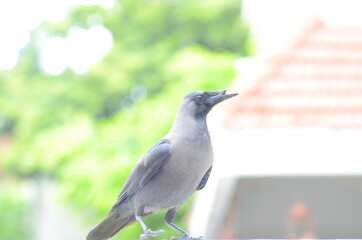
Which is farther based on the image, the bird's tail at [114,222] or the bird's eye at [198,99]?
the bird's tail at [114,222]

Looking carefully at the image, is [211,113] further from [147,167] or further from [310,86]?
[147,167]

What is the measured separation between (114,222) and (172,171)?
0.24 metres

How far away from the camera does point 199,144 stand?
6.34 ft

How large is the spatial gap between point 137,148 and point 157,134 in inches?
35.6

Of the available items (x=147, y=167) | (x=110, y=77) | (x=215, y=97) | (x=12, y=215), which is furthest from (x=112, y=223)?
(x=12, y=215)

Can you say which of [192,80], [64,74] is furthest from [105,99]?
[192,80]

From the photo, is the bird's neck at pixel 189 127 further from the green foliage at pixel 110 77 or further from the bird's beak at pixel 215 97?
the green foliage at pixel 110 77

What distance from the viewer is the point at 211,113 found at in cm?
577

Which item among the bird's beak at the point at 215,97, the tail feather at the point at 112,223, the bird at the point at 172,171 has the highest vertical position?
the bird's beak at the point at 215,97

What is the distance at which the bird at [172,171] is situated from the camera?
1944mm

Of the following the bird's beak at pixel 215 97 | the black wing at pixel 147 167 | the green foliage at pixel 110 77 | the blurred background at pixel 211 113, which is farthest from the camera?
the green foliage at pixel 110 77

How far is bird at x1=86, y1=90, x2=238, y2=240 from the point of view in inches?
76.5

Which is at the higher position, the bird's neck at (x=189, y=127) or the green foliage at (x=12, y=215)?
the green foliage at (x=12, y=215)

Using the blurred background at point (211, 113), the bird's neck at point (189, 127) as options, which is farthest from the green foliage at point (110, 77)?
the bird's neck at point (189, 127)
